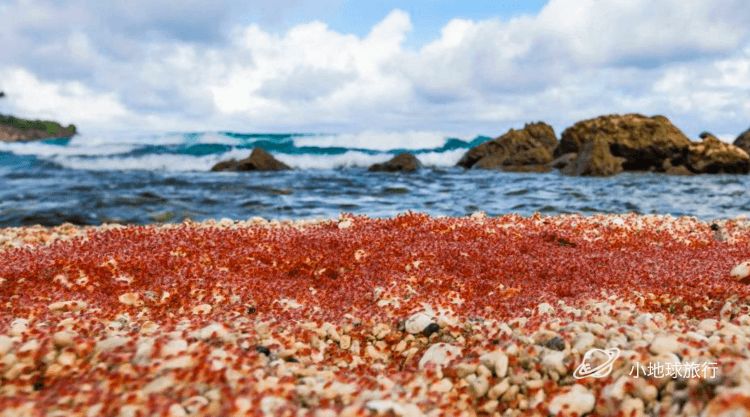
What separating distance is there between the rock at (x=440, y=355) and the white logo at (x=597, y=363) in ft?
3.69

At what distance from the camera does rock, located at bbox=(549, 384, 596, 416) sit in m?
4.66

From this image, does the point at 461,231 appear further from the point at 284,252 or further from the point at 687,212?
the point at 687,212

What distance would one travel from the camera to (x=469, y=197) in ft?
91.9

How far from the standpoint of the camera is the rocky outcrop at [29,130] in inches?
3789

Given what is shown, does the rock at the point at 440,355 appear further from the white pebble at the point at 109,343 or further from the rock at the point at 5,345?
the rock at the point at 5,345

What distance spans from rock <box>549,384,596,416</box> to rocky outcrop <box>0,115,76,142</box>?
10268 centimetres

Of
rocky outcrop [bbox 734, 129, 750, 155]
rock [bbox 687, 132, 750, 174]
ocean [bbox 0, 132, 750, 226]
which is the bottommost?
ocean [bbox 0, 132, 750, 226]

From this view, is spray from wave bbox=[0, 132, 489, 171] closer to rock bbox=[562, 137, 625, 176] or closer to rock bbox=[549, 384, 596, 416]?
rock bbox=[562, 137, 625, 176]

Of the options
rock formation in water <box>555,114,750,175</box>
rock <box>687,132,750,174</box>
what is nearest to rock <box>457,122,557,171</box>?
rock formation in water <box>555,114,750,175</box>

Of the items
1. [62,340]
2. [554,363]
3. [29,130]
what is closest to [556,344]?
[554,363]

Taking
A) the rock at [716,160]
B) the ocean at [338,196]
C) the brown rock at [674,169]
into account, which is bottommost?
the ocean at [338,196]

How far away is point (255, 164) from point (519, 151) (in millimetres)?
22001

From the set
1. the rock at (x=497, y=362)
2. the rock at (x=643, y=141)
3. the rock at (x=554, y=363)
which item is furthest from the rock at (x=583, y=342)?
the rock at (x=643, y=141)

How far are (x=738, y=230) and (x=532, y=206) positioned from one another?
33.2 feet
